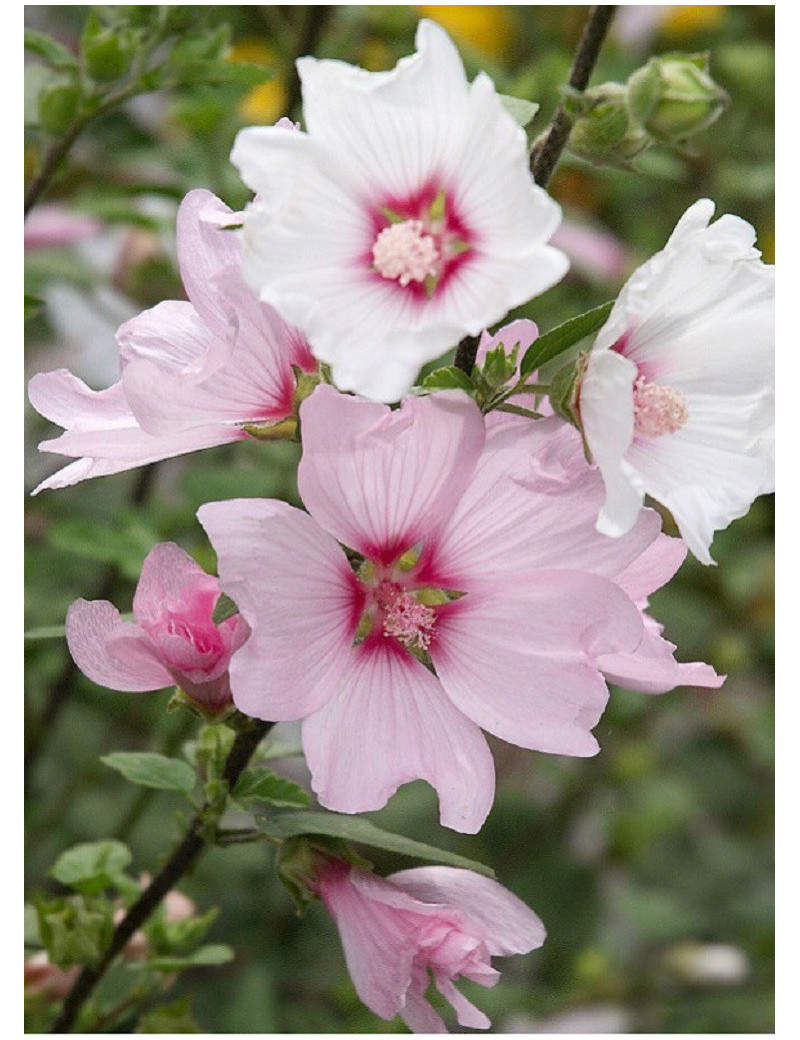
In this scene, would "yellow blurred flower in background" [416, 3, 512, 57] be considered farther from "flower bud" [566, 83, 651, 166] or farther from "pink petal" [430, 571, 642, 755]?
"pink petal" [430, 571, 642, 755]

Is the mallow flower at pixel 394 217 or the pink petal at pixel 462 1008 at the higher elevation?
the mallow flower at pixel 394 217

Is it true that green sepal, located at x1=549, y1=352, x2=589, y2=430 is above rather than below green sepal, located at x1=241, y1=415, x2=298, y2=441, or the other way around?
above

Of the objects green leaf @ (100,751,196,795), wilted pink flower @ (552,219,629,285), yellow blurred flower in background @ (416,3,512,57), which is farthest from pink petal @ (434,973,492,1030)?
yellow blurred flower in background @ (416,3,512,57)

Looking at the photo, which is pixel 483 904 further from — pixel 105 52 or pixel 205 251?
pixel 105 52

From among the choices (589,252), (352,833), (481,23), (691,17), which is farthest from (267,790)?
(691,17)

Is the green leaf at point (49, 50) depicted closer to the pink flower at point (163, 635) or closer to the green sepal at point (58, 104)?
the green sepal at point (58, 104)

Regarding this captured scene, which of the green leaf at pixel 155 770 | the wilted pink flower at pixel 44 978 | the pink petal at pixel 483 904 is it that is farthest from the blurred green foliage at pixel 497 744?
the pink petal at pixel 483 904
